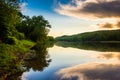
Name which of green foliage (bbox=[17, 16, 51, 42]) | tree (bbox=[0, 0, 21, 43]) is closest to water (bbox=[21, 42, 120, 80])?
tree (bbox=[0, 0, 21, 43])

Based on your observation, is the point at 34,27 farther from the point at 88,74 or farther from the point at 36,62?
the point at 88,74

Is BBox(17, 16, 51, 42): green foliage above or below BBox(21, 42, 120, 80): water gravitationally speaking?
above

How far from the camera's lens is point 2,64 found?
20.5 metres

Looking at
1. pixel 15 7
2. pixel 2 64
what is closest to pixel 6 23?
pixel 15 7

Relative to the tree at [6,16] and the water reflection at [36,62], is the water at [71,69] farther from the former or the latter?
the tree at [6,16]

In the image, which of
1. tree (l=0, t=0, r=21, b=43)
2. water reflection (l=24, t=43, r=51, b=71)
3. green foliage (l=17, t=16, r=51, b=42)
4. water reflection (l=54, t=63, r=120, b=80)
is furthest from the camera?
green foliage (l=17, t=16, r=51, b=42)

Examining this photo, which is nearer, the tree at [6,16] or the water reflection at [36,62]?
the water reflection at [36,62]

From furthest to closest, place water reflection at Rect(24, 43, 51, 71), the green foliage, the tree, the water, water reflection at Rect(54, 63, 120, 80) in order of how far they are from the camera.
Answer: the green foliage
the tree
water reflection at Rect(24, 43, 51, 71)
the water
water reflection at Rect(54, 63, 120, 80)

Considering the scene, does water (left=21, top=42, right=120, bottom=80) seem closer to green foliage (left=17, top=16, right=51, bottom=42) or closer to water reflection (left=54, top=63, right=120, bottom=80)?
water reflection (left=54, top=63, right=120, bottom=80)

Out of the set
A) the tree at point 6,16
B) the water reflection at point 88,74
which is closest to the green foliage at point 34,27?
the tree at point 6,16

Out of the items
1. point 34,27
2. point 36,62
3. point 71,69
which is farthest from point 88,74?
point 34,27

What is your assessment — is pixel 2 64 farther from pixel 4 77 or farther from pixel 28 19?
pixel 28 19

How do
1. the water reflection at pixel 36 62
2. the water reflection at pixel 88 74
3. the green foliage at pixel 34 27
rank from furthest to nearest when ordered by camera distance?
the green foliage at pixel 34 27
the water reflection at pixel 36 62
the water reflection at pixel 88 74

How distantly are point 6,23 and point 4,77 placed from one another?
2227 cm
